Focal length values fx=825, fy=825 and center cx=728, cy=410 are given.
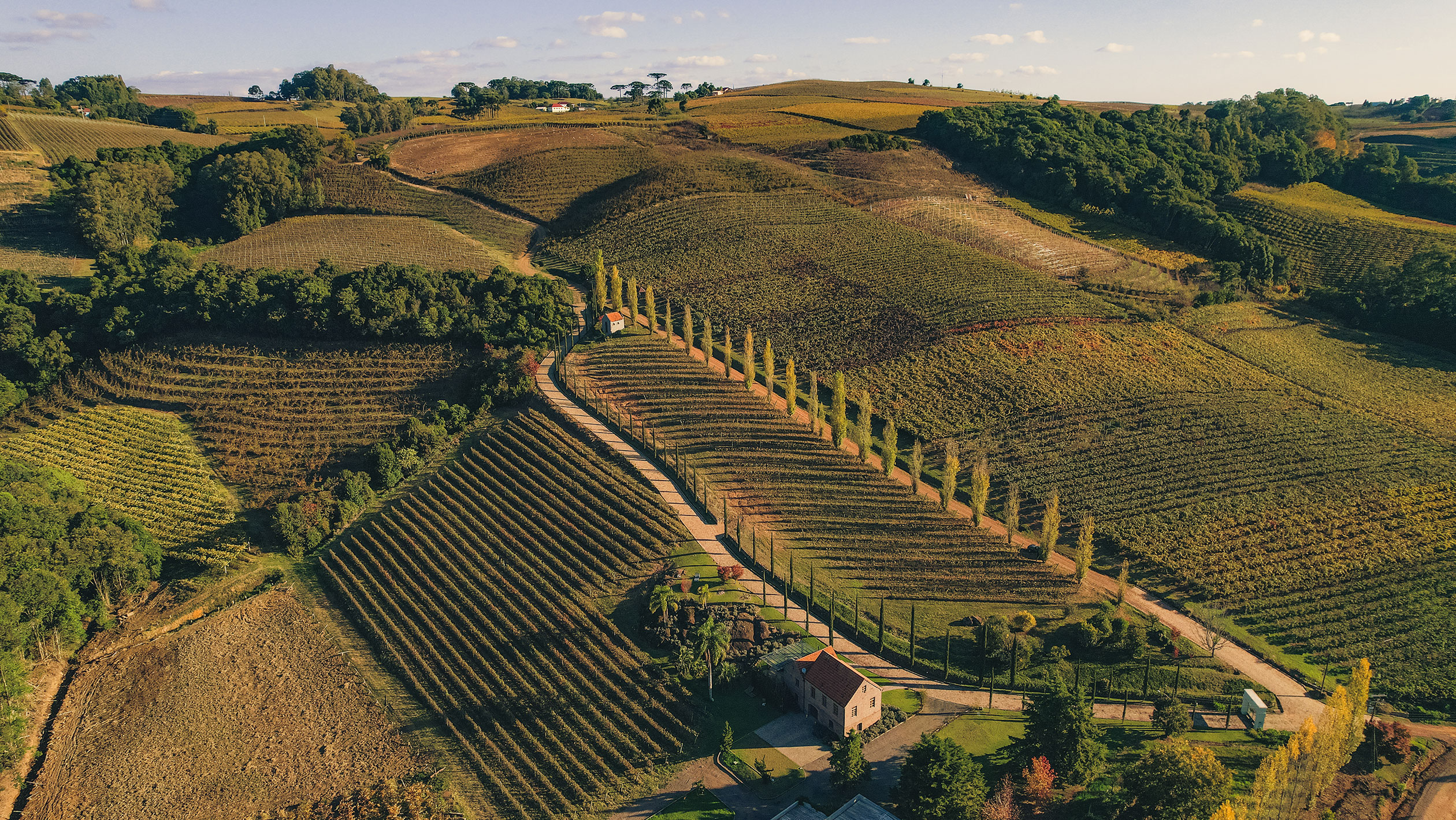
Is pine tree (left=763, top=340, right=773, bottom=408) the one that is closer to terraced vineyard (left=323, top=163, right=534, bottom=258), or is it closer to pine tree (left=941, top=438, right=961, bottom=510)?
pine tree (left=941, top=438, right=961, bottom=510)

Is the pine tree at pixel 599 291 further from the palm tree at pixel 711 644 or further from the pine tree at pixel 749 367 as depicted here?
the palm tree at pixel 711 644

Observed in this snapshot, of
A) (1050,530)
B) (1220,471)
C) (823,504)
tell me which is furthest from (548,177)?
(1220,471)

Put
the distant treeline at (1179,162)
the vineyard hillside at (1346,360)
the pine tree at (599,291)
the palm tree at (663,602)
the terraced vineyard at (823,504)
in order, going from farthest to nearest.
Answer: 1. the distant treeline at (1179,162)
2. the pine tree at (599,291)
3. the vineyard hillside at (1346,360)
4. the terraced vineyard at (823,504)
5. the palm tree at (663,602)

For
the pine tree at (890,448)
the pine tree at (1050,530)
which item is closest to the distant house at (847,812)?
the pine tree at (1050,530)

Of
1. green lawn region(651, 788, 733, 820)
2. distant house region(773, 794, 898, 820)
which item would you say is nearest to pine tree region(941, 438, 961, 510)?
distant house region(773, 794, 898, 820)

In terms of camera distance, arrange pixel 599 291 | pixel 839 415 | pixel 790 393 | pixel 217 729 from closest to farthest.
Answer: pixel 217 729, pixel 839 415, pixel 790 393, pixel 599 291

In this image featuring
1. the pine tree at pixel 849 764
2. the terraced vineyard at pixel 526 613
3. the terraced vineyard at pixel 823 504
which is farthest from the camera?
the terraced vineyard at pixel 823 504

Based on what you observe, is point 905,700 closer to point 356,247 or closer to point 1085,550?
point 1085,550
